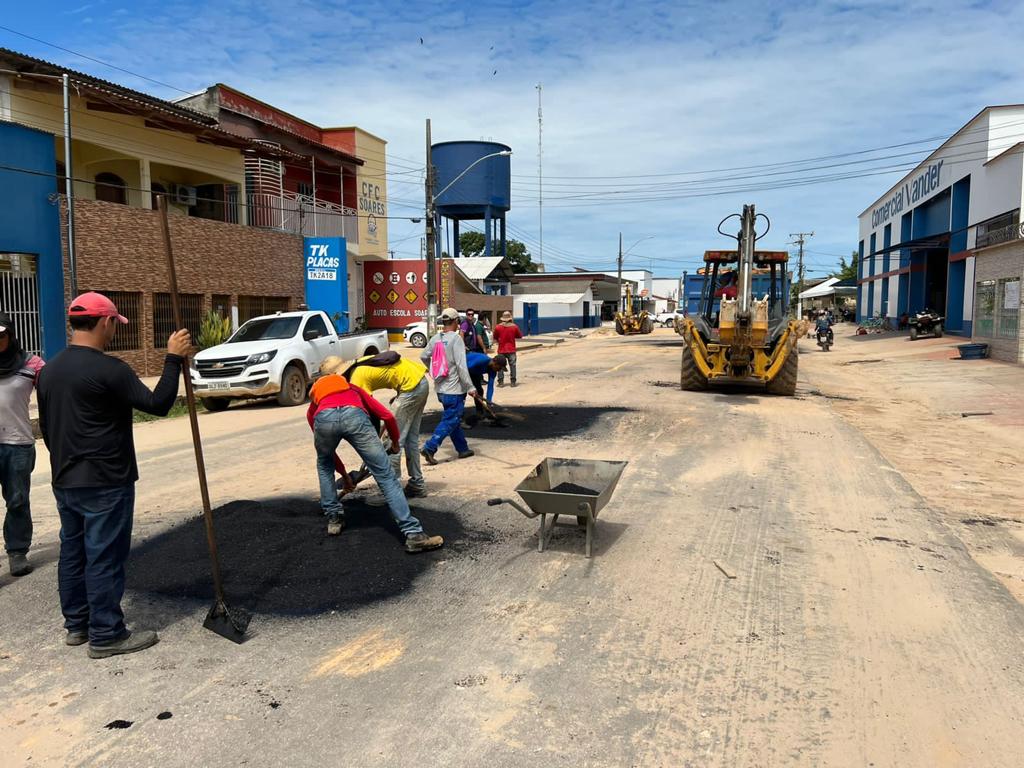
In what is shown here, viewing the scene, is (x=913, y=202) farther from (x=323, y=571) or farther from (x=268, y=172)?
(x=323, y=571)

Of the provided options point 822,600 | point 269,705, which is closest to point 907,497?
point 822,600

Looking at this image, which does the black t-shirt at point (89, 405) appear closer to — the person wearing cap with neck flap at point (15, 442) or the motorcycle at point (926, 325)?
the person wearing cap with neck flap at point (15, 442)

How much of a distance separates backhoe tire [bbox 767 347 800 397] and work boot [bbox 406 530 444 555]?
1083 cm

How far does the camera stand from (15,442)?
493 cm

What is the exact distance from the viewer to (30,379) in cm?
502

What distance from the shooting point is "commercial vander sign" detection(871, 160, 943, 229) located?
126 ft

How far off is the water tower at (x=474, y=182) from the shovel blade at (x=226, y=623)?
4847 centimetres

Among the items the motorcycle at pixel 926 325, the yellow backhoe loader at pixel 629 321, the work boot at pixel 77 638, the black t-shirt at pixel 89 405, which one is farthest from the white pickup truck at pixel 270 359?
the yellow backhoe loader at pixel 629 321

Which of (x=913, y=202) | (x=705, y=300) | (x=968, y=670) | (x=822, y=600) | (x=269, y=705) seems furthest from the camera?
(x=913, y=202)

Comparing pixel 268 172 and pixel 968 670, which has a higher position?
pixel 268 172

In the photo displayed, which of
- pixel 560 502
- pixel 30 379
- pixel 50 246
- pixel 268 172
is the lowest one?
pixel 560 502

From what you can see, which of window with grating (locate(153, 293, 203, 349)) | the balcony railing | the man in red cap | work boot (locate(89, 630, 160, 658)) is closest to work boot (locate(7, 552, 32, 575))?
the man in red cap

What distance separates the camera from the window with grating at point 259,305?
936 inches

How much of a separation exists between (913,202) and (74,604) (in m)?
48.8
